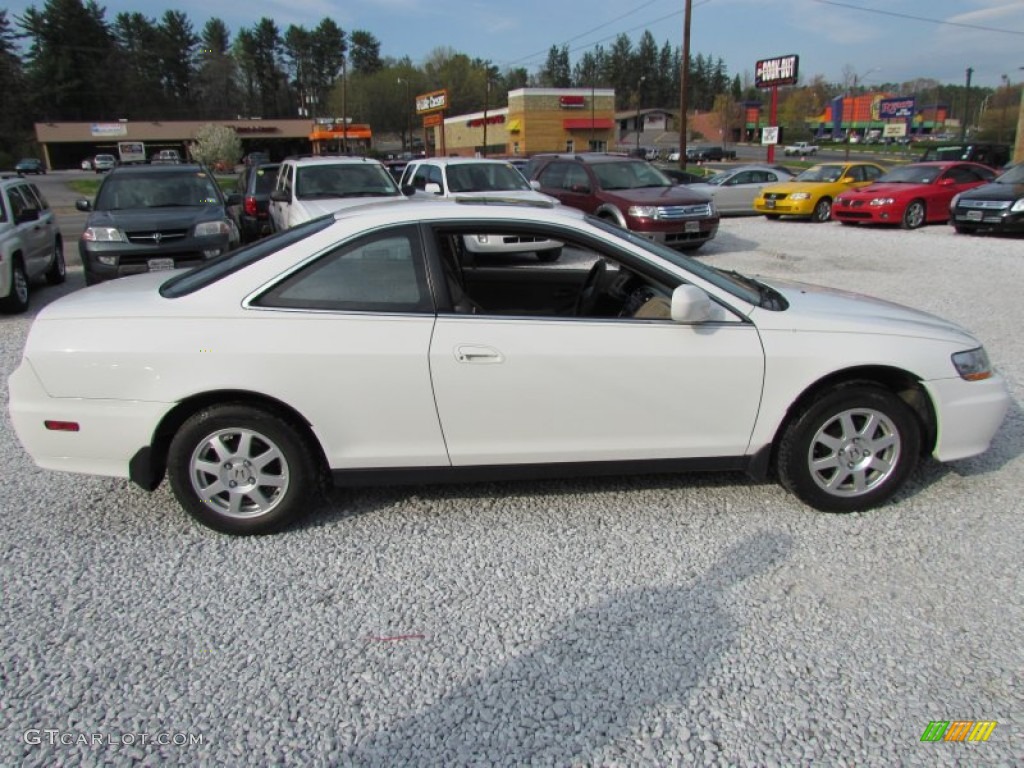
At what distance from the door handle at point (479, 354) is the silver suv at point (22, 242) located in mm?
7518

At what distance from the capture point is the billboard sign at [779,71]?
134 ft

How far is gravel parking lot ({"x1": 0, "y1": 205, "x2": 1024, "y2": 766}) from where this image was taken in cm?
227

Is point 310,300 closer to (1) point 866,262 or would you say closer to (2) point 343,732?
(2) point 343,732

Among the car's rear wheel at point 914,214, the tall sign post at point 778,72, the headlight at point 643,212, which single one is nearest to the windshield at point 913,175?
the car's rear wheel at point 914,214

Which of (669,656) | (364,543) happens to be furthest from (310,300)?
(669,656)

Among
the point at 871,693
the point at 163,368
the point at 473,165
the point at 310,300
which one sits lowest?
the point at 871,693

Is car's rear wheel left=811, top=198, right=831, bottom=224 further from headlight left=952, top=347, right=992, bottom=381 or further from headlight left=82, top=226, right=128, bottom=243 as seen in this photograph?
headlight left=82, top=226, right=128, bottom=243

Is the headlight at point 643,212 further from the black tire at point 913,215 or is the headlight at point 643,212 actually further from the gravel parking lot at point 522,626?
the gravel parking lot at point 522,626

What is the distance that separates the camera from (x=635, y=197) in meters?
12.2

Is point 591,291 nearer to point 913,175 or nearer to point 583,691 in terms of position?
point 583,691

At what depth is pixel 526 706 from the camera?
239 centimetres

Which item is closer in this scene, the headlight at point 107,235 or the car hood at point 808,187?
the headlight at point 107,235

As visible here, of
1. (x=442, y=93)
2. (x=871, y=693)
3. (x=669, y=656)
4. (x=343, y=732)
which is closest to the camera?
(x=343, y=732)

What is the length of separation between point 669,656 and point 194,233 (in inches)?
334
